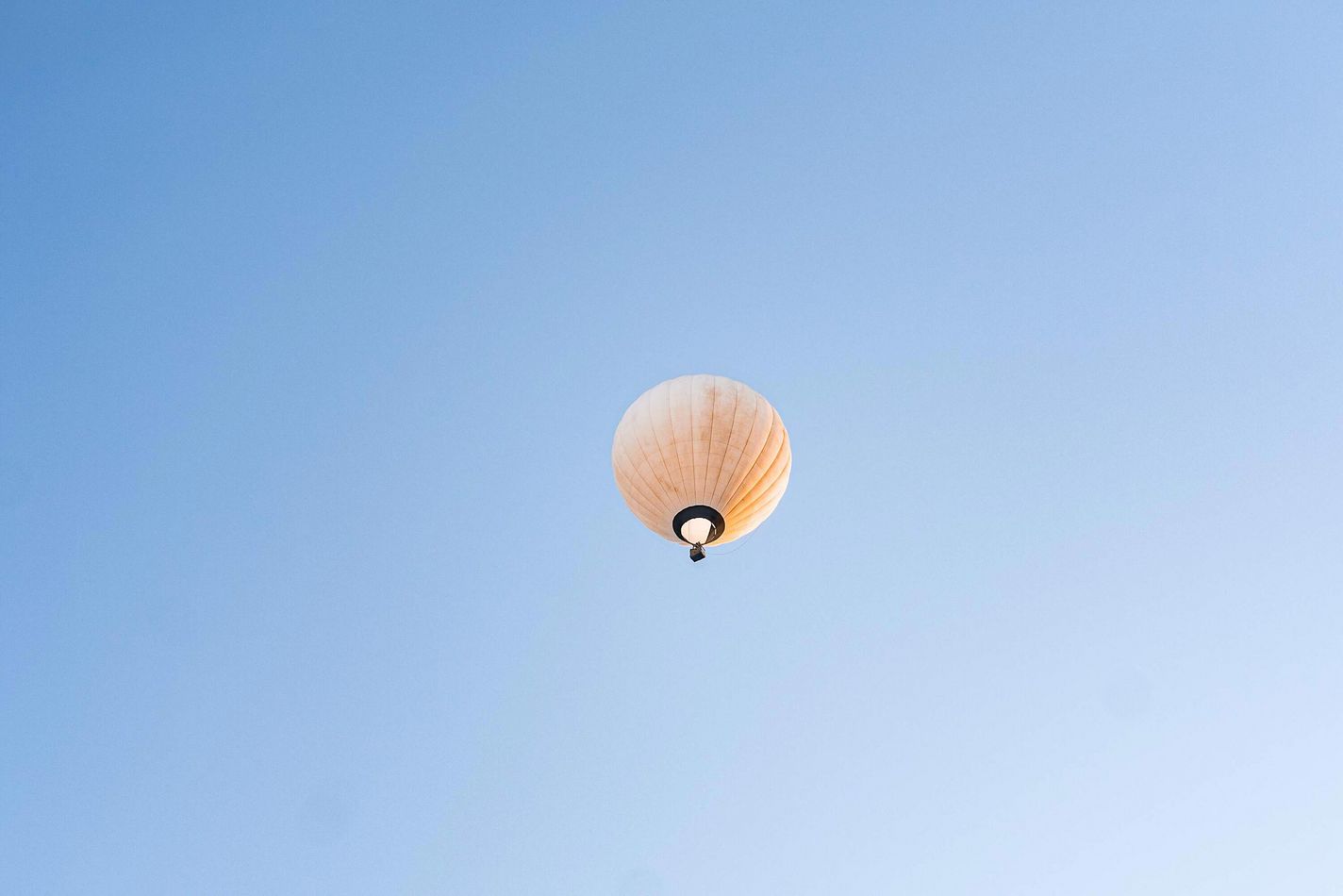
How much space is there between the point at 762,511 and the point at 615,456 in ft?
9.92

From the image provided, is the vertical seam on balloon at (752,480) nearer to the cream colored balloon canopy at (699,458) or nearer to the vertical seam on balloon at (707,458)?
the cream colored balloon canopy at (699,458)

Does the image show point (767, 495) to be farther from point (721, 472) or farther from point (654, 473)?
point (654, 473)

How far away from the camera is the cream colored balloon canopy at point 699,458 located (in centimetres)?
1597

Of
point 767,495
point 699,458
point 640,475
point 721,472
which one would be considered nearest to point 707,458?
point 699,458

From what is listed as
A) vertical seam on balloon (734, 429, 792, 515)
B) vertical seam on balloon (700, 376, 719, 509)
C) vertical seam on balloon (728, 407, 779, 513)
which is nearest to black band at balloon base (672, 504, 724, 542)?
vertical seam on balloon (700, 376, 719, 509)

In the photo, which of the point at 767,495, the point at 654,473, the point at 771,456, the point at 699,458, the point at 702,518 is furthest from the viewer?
the point at 767,495

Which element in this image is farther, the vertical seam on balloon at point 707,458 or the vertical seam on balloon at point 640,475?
the vertical seam on balloon at point 640,475

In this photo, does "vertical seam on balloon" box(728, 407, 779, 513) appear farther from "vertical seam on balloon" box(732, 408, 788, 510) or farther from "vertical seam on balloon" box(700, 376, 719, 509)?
"vertical seam on balloon" box(700, 376, 719, 509)

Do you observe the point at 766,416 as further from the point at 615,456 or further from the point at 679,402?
the point at 615,456

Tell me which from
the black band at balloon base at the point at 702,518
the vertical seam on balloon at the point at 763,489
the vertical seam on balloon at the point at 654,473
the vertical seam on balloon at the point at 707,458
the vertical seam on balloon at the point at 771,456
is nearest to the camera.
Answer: the vertical seam on balloon at the point at 707,458

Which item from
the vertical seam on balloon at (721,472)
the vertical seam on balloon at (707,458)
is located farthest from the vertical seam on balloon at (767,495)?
the vertical seam on balloon at (707,458)

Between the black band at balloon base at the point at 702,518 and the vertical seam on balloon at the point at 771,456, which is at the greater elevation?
the vertical seam on balloon at the point at 771,456

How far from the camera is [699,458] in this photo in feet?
52.1

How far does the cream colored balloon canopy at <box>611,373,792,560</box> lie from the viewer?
16.0 m
